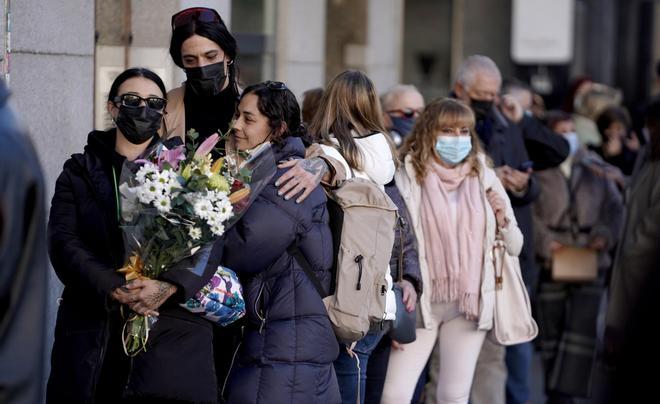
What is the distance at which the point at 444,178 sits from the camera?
23.7ft

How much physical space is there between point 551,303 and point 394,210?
3853 mm

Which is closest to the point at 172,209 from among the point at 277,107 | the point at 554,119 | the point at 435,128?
the point at 277,107

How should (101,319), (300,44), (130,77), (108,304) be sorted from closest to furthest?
(108,304), (101,319), (130,77), (300,44)

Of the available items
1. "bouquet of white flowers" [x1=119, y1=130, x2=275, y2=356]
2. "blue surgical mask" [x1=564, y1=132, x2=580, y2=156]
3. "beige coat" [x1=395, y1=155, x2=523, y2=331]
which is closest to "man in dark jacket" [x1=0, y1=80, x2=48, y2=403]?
"bouquet of white flowers" [x1=119, y1=130, x2=275, y2=356]

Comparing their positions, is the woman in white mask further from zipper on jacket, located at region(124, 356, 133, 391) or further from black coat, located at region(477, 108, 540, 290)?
zipper on jacket, located at region(124, 356, 133, 391)

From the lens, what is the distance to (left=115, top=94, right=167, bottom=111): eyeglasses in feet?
18.2

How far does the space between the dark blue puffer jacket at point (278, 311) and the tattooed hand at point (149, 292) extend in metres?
0.33

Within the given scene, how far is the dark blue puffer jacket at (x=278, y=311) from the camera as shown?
17.4 ft

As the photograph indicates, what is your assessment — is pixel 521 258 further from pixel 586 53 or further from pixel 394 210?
pixel 586 53

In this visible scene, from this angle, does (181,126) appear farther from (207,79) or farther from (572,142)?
(572,142)

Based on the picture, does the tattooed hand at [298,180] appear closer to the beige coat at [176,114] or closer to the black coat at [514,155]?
the beige coat at [176,114]

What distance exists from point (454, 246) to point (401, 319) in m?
0.75

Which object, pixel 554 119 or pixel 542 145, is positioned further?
pixel 554 119

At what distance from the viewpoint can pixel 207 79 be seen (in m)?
5.88
